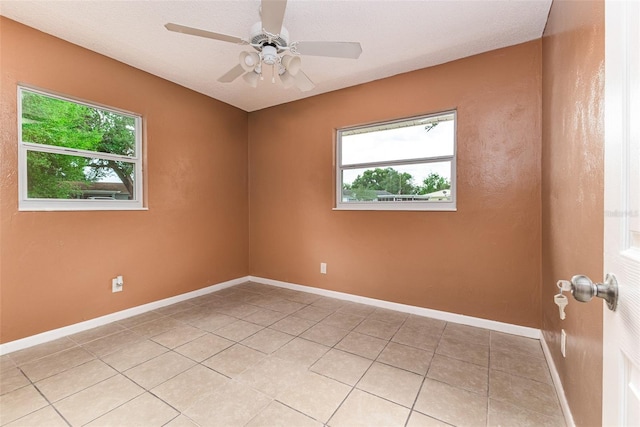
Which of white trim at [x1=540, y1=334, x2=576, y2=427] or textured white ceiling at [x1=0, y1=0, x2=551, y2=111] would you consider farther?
textured white ceiling at [x1=0, y1=0, x2=551, y2=111]

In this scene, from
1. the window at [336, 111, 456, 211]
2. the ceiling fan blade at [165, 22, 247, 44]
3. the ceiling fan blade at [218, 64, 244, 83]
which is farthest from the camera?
the window at [336, 111, 456, 211]

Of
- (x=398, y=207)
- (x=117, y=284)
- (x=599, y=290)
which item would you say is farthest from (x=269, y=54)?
(x=117, y=284)

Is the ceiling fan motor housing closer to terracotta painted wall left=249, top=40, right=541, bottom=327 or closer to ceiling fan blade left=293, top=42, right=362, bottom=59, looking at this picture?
ceiling fan blade left=293, top=42, right=362, bottom=59

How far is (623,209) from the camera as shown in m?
0.54

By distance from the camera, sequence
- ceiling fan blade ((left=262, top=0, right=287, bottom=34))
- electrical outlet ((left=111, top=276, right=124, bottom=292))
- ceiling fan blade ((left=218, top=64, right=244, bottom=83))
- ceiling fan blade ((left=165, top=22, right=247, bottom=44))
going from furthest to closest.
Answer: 1. electrical outlet ((left=111, top=276, right=124, bottom=292))
2. ceiling fan blade ((left=218, top=64, right=244, bottom=83))
3. ceiling fan blade ((left=165, top=22, right=247, bottom=44))
4. ceiling fan blade ((left=262, top=0, right=287, bottom=34))

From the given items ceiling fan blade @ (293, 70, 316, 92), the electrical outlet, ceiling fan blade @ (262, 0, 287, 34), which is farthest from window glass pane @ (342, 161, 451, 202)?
the electrical outlet

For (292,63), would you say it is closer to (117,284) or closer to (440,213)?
(440,213)

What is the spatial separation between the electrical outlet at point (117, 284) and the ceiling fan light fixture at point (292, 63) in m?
2.60

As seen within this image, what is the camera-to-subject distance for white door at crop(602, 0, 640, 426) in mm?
489

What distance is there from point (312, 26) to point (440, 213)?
2.07 metres

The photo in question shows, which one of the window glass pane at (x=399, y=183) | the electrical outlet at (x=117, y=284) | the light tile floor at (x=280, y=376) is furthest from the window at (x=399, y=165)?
the electrical outlet at (x=117, y=284)

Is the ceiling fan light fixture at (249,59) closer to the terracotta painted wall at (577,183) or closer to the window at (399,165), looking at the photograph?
the window at (399,165)

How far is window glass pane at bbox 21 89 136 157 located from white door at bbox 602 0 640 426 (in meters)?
3.46

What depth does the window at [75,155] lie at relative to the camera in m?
2.20
